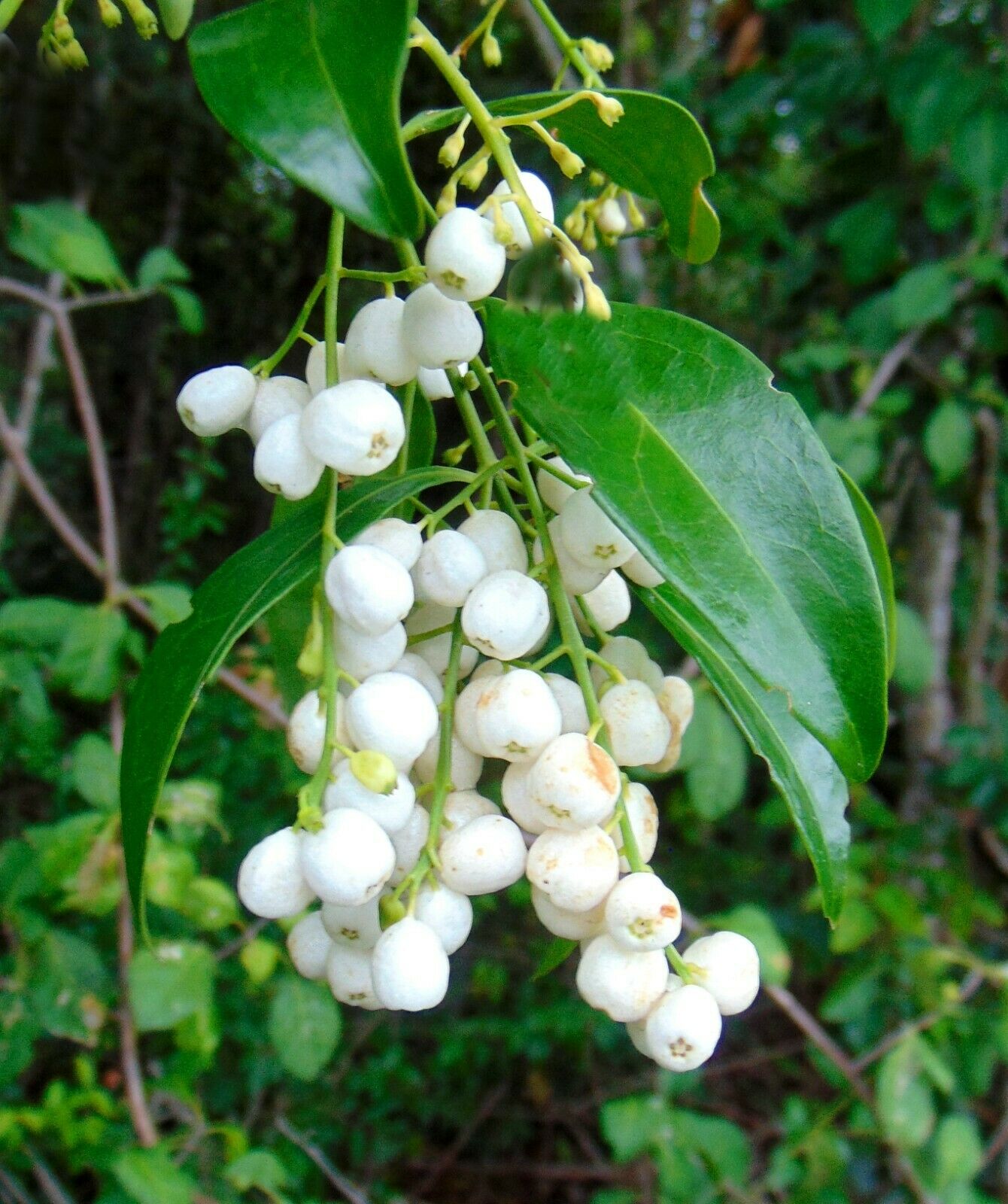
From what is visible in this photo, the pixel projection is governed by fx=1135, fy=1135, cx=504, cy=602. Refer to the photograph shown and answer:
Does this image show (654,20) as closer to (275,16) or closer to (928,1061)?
(928,1061)

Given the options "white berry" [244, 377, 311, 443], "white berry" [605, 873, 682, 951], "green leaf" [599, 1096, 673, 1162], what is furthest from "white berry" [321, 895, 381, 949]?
"green leaf" [599, 1096, 673, 1162]

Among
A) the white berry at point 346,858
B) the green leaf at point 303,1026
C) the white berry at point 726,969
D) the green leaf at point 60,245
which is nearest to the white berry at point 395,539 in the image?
the white berry at point 346,858

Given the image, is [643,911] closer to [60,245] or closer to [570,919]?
[570,919]

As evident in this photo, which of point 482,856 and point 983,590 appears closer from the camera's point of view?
point 482,856

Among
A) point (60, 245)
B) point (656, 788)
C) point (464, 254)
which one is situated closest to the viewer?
point (464, 254)

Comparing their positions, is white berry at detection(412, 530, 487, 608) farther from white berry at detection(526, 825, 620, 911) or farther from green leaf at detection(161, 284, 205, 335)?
green leaf at detection(161, 284, 205, 335)

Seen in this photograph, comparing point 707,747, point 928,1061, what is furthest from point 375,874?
point 928,1061

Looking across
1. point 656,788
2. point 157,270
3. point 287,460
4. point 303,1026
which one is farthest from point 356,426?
point 656,788
